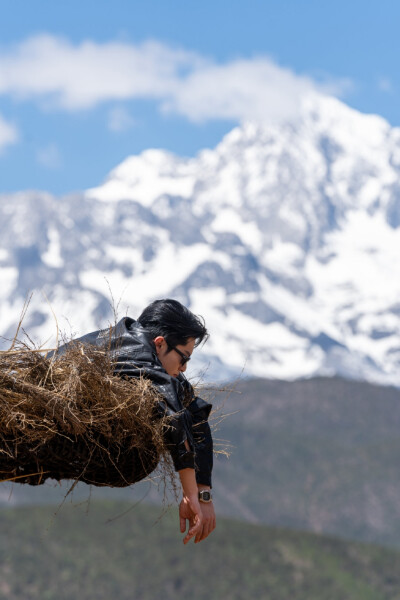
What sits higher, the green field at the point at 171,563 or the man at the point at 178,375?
the man at the point at 178,375

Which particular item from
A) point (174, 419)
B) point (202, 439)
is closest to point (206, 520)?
point (202, 439)

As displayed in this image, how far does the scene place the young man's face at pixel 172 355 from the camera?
17.2 feet

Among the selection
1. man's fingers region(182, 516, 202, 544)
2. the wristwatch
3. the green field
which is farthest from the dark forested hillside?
man's fingers region(182, 516, 202, 544)

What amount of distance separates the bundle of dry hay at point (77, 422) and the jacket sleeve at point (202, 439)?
8.3 inches

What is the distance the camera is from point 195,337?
5355 millimetres

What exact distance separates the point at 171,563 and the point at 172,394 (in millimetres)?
100174

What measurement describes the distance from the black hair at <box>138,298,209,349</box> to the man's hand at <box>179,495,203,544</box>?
93cm

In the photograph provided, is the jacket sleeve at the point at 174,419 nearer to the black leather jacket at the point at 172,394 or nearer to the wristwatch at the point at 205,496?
the black leather jacket at the point at 172,394

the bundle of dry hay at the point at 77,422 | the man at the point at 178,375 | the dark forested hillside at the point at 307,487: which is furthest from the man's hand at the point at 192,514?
the dark forested hillside at the point at 307,487

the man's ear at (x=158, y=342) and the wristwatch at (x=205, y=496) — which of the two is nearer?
the wristwatch at (x=205, y=496)

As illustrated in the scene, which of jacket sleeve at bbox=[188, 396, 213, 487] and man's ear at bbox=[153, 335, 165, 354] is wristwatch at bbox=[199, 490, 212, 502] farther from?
man's ear at bbox=[153, 335, 165, 354]

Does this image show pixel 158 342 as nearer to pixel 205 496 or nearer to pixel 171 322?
pixel 171 322

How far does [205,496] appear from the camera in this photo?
481 centimetres

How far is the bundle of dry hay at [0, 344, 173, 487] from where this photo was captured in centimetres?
434
